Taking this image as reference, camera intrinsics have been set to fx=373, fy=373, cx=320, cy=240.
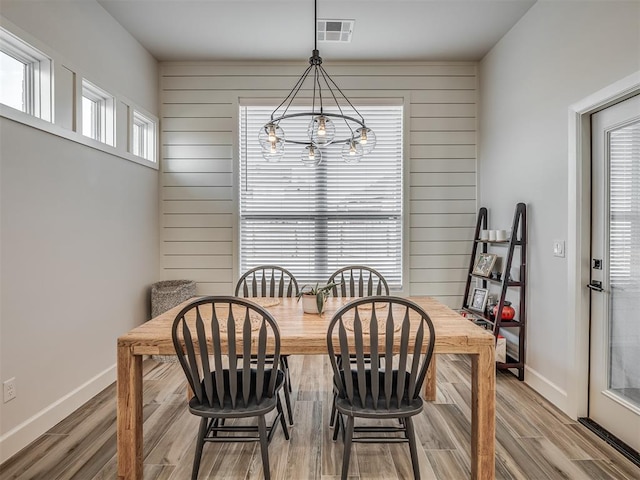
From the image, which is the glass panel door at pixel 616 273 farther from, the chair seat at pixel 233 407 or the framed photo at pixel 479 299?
the chair seat at pixel 233 407

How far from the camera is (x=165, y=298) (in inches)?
141

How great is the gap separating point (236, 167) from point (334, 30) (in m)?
1.66

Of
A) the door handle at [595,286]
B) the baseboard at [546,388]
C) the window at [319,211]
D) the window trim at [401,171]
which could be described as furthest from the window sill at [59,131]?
the baseboard at [546,388]

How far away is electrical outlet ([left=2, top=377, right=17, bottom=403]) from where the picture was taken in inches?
81.9

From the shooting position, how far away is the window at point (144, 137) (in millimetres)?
3674

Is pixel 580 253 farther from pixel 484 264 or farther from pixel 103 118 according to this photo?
pixel 103 118

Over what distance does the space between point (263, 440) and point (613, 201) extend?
2.49 meters

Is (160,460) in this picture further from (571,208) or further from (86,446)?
(571,208)

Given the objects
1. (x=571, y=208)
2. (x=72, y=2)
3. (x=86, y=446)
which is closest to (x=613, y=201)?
(x=571, y=208)

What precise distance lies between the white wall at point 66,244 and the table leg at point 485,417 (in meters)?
2.54

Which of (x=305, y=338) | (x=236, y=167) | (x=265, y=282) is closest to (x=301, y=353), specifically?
(x=305, y=338)

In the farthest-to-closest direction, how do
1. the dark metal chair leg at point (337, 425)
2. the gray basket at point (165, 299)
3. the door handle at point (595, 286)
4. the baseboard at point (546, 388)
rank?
the gray basket at point (165, 299), the baseboard at point (546, 388), the door handle at point (595, 286), the dark metal chair leg at point (337, 425)

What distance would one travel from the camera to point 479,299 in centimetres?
364

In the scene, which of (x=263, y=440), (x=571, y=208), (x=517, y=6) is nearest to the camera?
(x=263, y=440)
